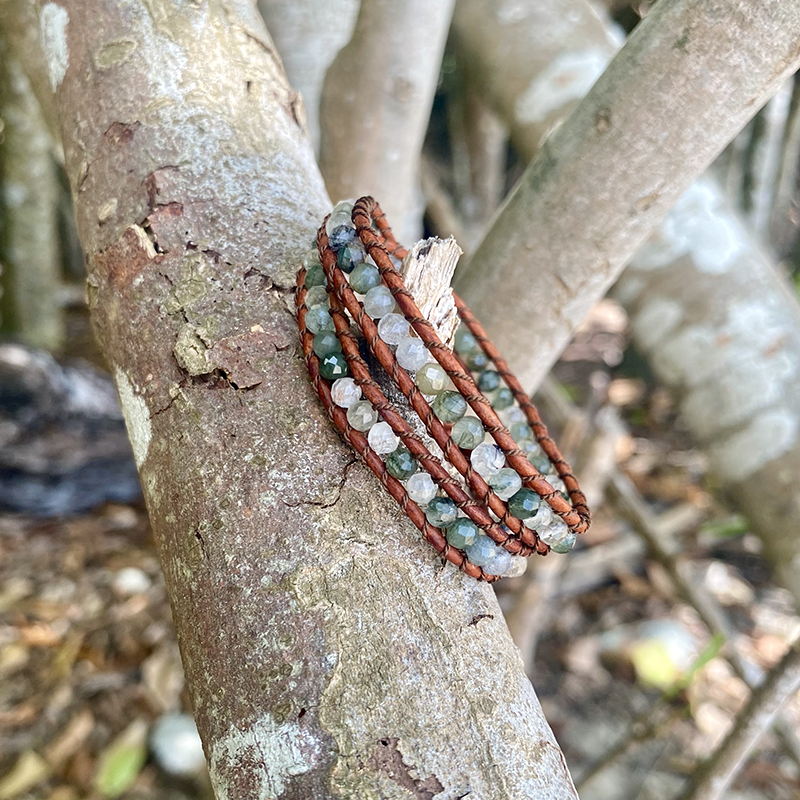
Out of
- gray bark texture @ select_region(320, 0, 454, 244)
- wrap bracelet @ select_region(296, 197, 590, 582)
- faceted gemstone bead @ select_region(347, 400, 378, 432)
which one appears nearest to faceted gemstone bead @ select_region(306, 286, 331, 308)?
wrap bracelet @ select_region(296, 197, 590, 582)

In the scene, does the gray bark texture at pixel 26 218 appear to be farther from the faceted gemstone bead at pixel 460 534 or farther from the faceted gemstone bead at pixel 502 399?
the faceted gemstone bead at pixel 460 534

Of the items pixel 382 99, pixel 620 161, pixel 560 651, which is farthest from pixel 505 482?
pixel 560 651

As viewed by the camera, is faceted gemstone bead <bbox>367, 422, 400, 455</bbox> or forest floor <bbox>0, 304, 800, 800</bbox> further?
forest floor <bbox>0, 304, 800, 800</bbox>

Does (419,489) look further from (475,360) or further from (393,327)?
(475,360)

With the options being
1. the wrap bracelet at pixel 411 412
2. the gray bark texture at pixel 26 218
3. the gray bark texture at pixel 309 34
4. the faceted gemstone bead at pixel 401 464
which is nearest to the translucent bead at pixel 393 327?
the wrap bracelet at pixel 411 412

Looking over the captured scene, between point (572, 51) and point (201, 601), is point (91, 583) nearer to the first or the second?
point (201, 601)

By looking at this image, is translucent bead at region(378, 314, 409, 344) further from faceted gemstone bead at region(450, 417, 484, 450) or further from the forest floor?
the forest floor
